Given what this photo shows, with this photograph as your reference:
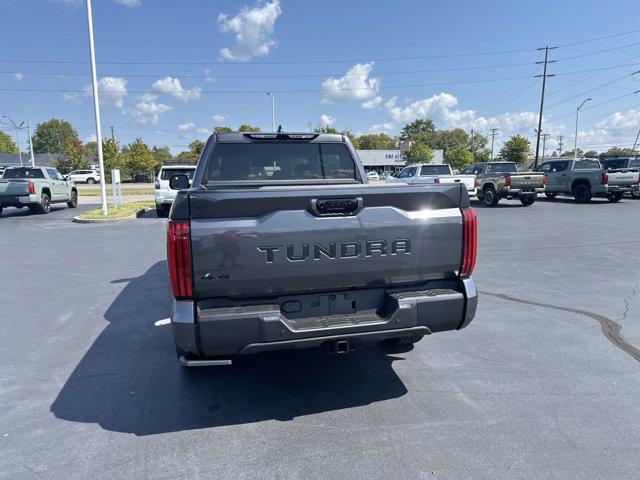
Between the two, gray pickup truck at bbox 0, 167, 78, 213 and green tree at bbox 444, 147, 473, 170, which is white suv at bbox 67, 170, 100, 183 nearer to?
gray pickup truck at bbox 0, 167, 78, 213

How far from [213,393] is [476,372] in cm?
230

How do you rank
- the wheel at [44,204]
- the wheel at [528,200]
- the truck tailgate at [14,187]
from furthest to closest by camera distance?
the wheel at [528,200] → the wheel at [44,204] → the truck tailgate at [14,187]

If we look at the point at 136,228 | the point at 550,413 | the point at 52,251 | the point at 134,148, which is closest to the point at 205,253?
the point at 550,413

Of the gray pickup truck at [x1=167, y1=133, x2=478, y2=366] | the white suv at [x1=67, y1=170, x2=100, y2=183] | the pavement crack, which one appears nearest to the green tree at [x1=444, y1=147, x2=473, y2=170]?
the white suv at [x1=67, y1=170, x2=100, y2=183]

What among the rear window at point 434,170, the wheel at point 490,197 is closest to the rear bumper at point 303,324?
the rear window at point 434,170

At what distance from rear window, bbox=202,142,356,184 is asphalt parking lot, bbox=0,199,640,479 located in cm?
193

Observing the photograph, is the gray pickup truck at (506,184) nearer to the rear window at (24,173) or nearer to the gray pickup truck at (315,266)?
the gray pickup truck at (315,266)

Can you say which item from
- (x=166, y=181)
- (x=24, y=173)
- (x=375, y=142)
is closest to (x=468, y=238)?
(x=166, y=181)

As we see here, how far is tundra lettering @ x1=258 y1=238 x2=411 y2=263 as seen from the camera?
2.77m

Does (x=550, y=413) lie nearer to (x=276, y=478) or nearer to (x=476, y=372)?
(x=476, y=372)

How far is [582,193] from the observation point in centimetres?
2003

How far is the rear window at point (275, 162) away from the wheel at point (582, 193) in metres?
18.9

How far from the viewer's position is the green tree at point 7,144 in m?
113

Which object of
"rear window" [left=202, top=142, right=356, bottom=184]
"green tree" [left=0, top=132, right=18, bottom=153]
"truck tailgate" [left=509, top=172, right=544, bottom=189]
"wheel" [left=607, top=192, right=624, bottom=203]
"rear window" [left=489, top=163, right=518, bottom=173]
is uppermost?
"green tree" [left=0, top=132, right=18, bottom=153]
